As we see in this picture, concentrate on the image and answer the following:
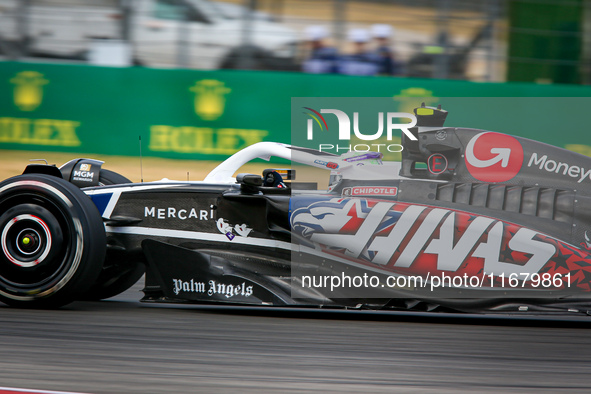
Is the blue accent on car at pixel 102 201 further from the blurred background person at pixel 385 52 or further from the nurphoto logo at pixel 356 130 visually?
the blurred background person at pixel 385 52

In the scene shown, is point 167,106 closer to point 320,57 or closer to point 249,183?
point 320,57

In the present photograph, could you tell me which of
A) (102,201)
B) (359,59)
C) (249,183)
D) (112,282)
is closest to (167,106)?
(359,59)

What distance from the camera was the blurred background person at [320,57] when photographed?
8.86 meters

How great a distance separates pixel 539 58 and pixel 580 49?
48cm

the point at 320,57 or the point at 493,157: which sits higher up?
the point at 320,57

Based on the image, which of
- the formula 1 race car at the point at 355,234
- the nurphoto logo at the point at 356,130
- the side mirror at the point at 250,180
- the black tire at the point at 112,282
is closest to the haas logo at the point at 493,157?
the formula 1 race car at the point at 355,234

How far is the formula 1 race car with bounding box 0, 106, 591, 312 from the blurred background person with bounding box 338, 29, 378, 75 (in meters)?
4.47

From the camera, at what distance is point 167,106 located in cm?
893

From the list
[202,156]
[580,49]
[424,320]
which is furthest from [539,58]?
[424,320]

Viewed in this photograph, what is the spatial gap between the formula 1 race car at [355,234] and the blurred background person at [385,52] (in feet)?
14.8

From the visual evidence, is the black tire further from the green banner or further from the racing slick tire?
the green banner

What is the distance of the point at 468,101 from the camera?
8750mm

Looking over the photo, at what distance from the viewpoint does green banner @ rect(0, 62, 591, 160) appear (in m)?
8.87

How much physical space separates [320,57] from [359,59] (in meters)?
0.45
